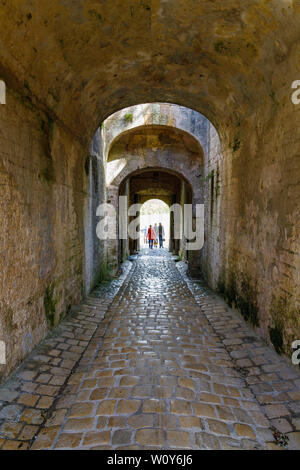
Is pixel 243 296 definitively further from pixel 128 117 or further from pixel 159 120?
pixel 128 117

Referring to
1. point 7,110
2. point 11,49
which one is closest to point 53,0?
point 11,49

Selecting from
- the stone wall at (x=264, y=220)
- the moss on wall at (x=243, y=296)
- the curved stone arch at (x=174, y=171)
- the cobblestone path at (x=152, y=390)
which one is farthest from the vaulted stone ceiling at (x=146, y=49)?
the curved stone arch at (x=174, y=171)

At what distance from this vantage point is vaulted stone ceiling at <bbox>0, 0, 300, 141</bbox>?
9.50 feet

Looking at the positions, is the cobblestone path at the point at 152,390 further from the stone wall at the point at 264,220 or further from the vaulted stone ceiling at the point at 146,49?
the vaulted stone ceiling at the point at 146,49

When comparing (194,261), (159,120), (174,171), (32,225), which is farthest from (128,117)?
(32,225)

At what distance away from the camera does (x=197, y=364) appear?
11.8 ft

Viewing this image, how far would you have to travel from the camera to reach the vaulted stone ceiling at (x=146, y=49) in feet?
9.50

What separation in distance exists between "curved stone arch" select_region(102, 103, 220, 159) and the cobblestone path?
594 cm

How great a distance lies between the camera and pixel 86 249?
21.2ft

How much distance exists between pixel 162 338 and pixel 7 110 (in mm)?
3551

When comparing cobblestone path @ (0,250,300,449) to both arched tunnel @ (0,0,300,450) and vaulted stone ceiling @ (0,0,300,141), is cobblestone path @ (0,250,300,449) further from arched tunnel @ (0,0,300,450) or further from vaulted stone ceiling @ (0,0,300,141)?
vaulted stone ceiling @ (0,0,300,141)

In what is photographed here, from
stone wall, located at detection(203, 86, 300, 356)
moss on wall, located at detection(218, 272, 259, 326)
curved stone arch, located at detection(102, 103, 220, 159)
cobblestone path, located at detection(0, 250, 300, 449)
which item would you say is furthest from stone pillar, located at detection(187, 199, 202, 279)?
cobblestone path, located at detection(0, 250, 300, 449)

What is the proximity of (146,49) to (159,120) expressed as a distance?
15.9 ft
